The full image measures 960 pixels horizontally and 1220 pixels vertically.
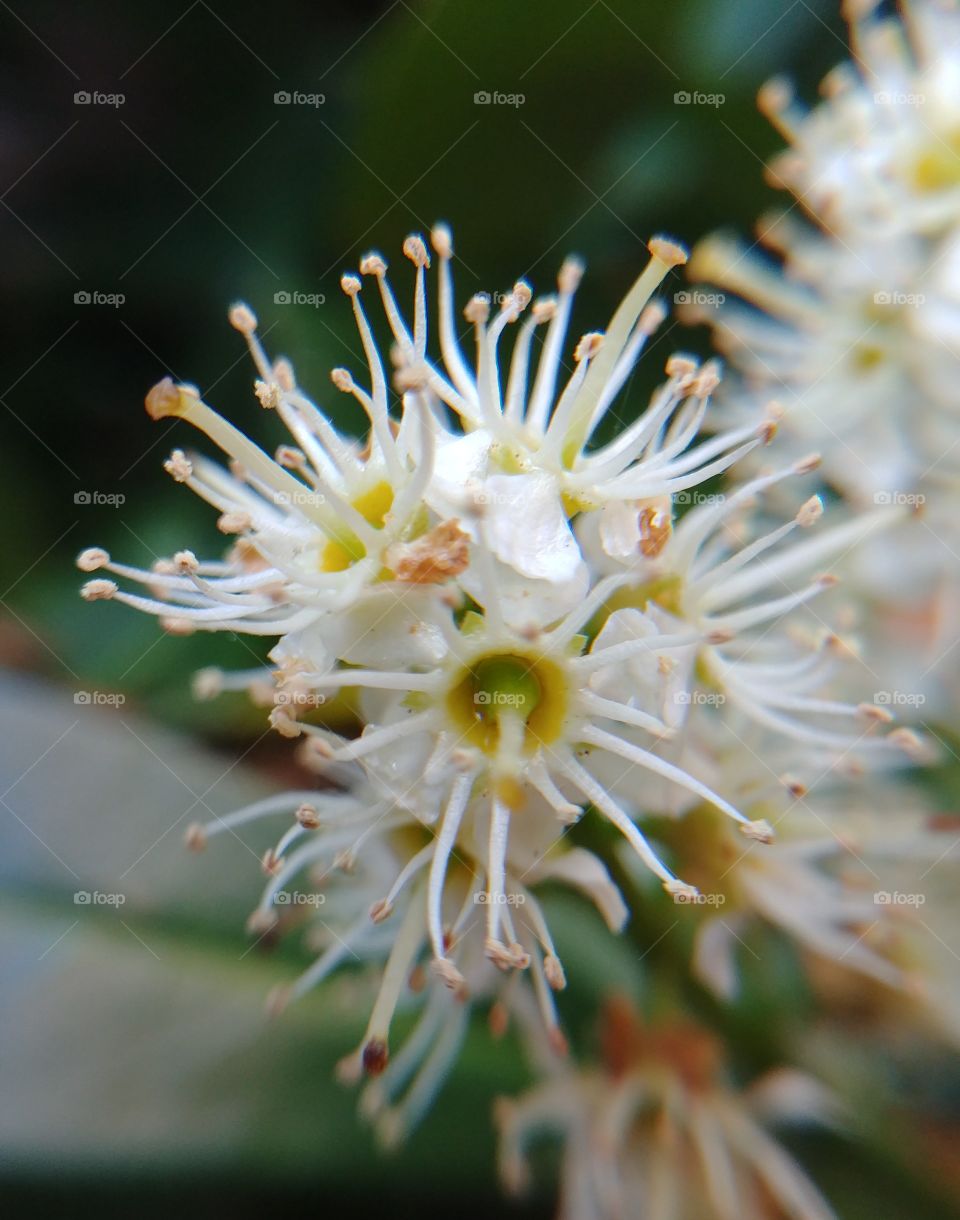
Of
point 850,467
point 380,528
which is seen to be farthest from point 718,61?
point 380,528

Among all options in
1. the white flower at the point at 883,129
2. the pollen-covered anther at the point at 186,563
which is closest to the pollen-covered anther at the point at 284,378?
the pollen-covered anther at the point at 186,563

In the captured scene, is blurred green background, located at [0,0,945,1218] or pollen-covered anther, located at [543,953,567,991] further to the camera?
blurred green background, located at [0,0,945,1218]

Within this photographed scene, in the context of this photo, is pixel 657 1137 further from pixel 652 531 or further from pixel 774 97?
pixel 774 97

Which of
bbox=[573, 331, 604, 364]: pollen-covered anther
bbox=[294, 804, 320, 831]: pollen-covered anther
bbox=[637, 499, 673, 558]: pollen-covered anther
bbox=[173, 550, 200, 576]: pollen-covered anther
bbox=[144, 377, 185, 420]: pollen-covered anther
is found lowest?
bbox=[294, 804, 320, 831]: pollen-covered anther

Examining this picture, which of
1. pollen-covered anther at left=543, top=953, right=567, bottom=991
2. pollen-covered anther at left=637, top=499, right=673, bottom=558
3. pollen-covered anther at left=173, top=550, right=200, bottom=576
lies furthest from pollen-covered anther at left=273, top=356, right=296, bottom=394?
pollen-covered anther at left=543, top=953, right=567, bottom=991

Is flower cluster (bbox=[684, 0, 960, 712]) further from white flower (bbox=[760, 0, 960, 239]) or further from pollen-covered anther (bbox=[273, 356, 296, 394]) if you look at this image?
pollen-covered anther (bbox=[273, 356, 296, 394])

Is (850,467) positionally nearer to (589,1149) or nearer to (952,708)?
(952,708)
